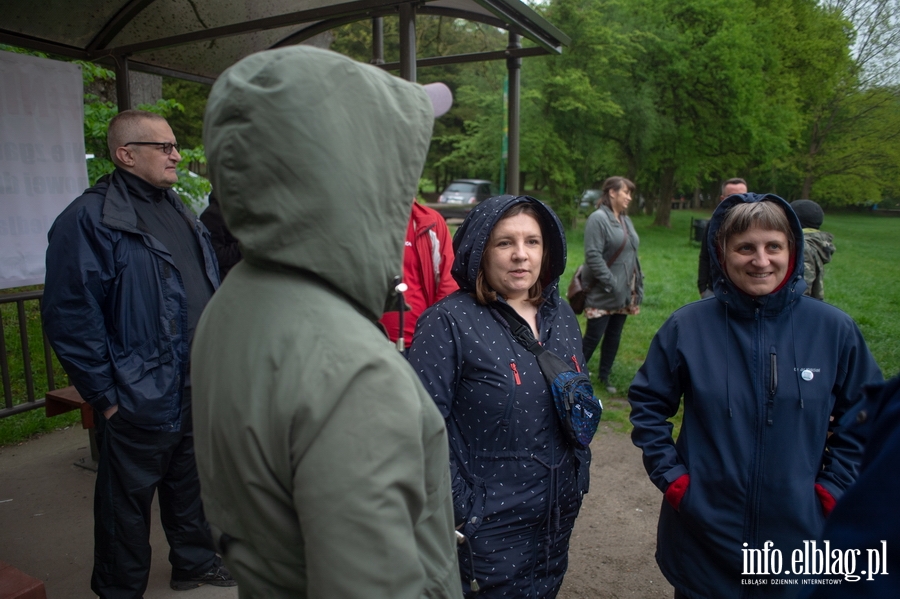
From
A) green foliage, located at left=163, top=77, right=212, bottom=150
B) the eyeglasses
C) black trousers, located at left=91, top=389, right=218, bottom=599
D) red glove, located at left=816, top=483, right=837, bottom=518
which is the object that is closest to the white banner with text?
the eyeglasses

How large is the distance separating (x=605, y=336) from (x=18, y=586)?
5.26 meters

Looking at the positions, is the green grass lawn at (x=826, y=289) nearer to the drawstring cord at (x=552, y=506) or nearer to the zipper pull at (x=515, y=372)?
the drawstring cord at (x=552, y=506)

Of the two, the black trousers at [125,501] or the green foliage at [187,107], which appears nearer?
the black trousers at [125,501]

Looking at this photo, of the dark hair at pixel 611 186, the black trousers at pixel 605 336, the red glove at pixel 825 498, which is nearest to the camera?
the red glove at pixel 825 498

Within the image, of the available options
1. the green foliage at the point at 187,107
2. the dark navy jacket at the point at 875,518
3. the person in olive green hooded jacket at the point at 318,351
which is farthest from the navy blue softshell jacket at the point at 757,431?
the green foliage at the point at 187,107

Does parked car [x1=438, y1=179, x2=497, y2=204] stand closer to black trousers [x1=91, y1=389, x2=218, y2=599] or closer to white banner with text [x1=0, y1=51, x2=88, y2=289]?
white banner with text [x1=0, y1=51, x2=88, y2=289]

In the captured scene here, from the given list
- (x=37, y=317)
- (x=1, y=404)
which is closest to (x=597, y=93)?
(x=37, y=317)

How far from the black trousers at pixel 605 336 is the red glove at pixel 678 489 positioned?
13.3 feet

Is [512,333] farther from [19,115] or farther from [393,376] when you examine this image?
[19,115]

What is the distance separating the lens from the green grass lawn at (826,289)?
7074 mm

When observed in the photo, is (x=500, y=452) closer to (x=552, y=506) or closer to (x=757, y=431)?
(x=552, y=506)

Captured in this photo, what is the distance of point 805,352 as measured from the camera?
207 centimetres

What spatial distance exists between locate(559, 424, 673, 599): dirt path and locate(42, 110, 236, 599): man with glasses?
2.15m

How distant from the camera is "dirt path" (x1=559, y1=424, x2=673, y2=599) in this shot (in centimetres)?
342
